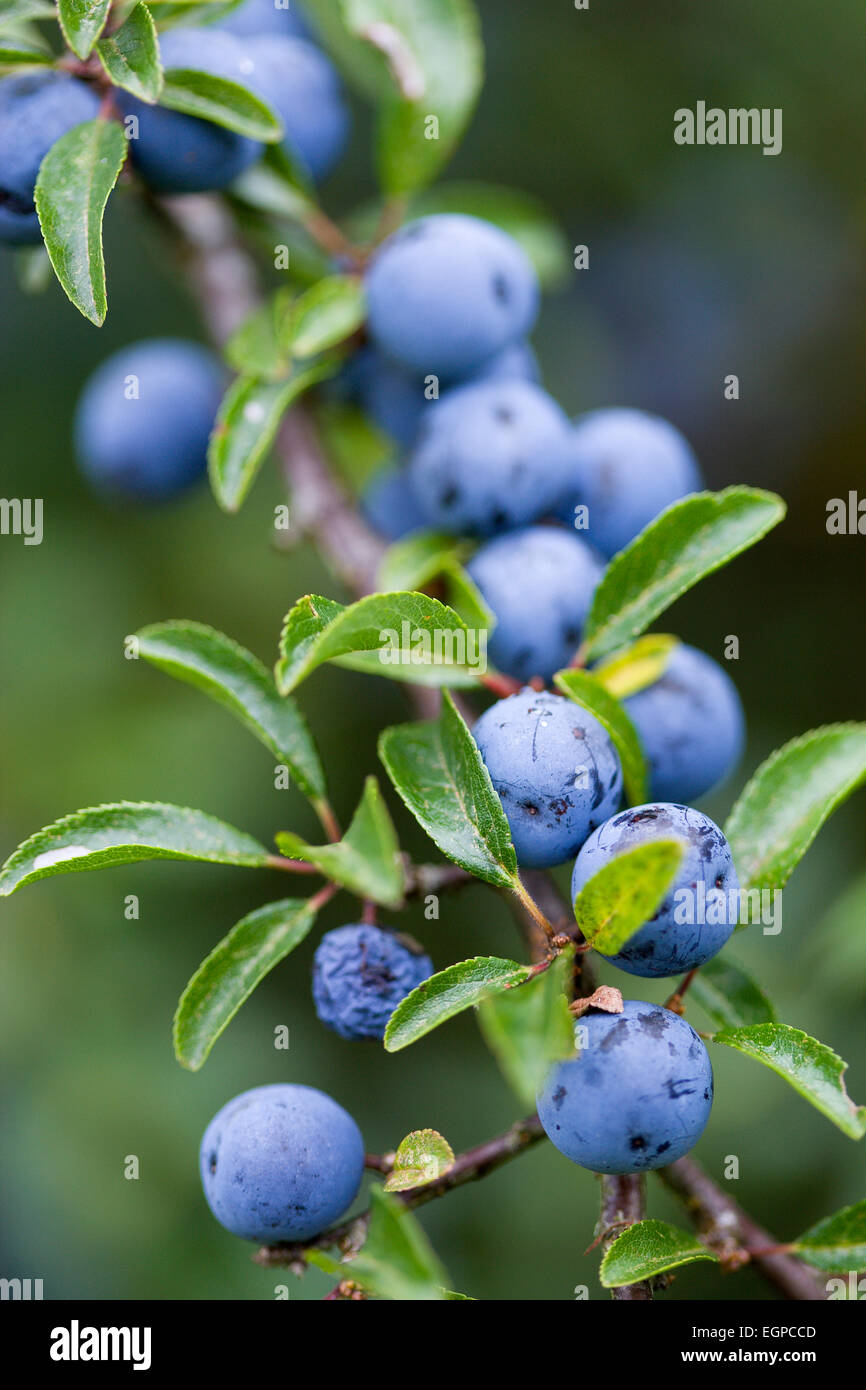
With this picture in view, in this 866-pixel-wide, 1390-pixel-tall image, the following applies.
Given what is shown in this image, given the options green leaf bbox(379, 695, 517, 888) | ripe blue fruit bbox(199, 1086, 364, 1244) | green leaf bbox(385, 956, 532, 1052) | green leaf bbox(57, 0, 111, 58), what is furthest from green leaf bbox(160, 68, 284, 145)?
ripe blue fruit bbox(199, 1086, 364, 1244)

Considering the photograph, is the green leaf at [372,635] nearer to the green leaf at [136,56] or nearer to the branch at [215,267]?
the green leaf at [136,56]

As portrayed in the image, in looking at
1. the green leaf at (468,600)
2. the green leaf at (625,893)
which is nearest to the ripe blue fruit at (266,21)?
the green leaf at (468,600)

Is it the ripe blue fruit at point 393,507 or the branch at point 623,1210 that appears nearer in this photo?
the branch at point 623,1210

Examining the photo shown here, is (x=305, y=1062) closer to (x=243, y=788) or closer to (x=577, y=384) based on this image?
(x=243, y=788)

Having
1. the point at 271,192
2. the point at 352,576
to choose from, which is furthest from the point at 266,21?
the point at 352,576
